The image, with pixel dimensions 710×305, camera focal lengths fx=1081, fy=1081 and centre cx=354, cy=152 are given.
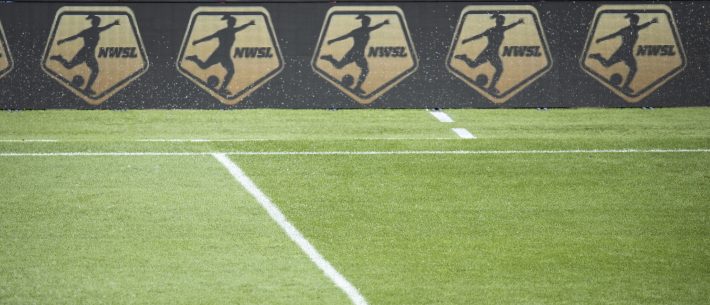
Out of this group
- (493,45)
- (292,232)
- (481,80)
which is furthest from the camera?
(481,80)

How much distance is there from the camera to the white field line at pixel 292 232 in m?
6.68

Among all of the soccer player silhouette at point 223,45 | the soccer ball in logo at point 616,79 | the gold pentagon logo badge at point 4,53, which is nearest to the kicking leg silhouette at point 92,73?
the gold pentagon logo badge at point 4,53

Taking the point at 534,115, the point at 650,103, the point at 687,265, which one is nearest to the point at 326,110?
the point at 534,115

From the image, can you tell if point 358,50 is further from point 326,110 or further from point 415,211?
point 415,211

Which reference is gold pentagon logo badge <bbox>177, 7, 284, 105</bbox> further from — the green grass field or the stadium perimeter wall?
the green grass field

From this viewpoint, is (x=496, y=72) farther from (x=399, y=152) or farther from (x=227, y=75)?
(x=227, y=75)

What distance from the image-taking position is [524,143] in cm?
1177

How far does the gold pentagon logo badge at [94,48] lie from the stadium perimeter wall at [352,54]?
13 millimetres

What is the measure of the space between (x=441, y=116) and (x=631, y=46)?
106 inches

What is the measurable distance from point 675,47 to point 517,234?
7.08 meters

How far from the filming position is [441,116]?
13.8 m

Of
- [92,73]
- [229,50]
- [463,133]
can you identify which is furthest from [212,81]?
[463,133]

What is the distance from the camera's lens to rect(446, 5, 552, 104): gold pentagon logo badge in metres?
14.0

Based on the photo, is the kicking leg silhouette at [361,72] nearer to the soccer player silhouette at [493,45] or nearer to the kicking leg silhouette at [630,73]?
the soccer player silhouette at [493,45]
